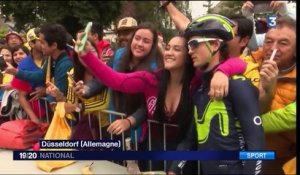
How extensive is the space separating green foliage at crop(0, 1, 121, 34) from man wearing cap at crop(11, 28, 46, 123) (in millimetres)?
186

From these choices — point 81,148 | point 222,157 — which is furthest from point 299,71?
point 81,148

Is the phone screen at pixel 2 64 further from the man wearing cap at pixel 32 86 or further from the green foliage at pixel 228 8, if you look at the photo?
the green foliage at pixel 228 8

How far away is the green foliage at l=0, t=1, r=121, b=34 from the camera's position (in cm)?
136

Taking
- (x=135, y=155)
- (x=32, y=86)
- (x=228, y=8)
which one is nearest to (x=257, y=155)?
(x=135, y=155)

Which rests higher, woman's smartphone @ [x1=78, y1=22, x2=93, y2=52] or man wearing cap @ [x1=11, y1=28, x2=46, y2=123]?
woman's smartphone @ [x1=78, y1=22, x2=93, y2=52]

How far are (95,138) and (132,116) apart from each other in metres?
0.15

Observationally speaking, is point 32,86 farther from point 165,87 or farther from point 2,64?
point 165,87

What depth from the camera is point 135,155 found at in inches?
53.1

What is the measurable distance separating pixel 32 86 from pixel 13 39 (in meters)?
0.19

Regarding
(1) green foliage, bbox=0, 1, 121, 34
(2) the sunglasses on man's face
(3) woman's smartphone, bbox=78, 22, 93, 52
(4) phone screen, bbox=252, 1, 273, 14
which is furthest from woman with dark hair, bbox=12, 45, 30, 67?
(4) phone screen, bbox=252, 1, 273, 14

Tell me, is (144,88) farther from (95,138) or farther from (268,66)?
(268,66)

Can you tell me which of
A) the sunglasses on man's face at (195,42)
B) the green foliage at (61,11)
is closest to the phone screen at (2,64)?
the green foliage at (61,11)

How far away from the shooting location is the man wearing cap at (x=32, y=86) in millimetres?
1651

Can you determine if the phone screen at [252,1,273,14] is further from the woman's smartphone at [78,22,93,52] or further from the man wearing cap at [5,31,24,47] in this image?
the man wearing cap at [5,31,24,47]
